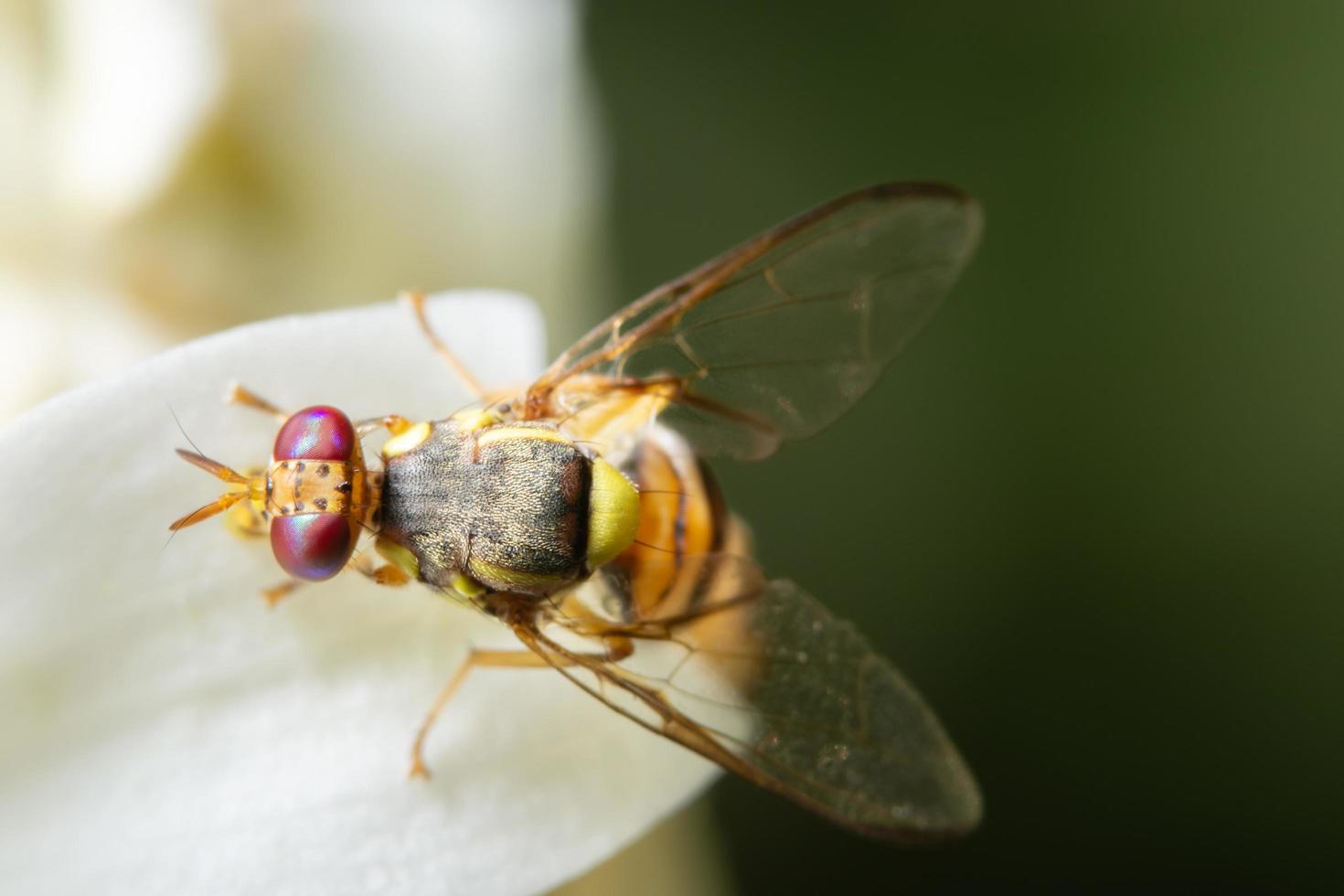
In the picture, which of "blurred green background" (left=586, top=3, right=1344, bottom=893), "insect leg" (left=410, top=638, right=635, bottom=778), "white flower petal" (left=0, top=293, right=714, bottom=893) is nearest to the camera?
"white flower petal" (left=0, top=293, right=714, bottom=893)

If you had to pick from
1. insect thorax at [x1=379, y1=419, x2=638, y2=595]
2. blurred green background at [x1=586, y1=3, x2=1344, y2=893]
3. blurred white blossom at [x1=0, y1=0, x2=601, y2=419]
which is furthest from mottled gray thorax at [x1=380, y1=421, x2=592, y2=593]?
blurred green background at [x1=586, y1=3, x2=1344, y2=893]

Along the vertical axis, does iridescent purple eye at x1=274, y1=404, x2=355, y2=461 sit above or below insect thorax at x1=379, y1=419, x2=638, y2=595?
above

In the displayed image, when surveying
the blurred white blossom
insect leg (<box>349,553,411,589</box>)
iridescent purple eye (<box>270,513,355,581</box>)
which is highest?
the blurred white blossom

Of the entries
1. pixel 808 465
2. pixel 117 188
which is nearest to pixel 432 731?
pixel 117 188

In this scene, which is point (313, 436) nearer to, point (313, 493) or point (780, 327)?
point (313, 493)

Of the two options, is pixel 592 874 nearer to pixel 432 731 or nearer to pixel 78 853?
pixel 432 731

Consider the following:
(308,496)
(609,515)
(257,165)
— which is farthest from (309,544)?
(257,165)

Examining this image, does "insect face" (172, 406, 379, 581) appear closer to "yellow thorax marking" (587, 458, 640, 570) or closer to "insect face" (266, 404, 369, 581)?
"insect face" (266, 404, 369, 581)
